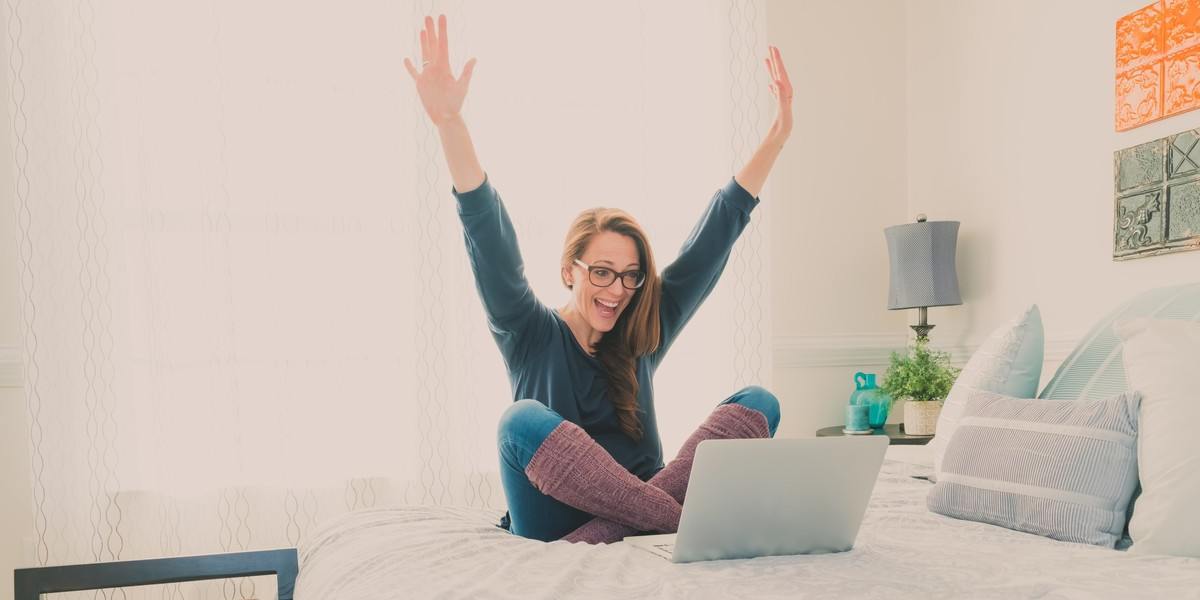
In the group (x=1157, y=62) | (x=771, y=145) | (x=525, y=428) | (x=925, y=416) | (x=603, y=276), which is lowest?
(x=925, y=416)

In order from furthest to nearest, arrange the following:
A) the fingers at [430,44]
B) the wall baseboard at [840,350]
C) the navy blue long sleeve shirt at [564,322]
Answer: the wall baseboard at [840,350], the navy blue long sleeve shirt at [564,322], the fingers at [430,44]

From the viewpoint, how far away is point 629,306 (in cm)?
200

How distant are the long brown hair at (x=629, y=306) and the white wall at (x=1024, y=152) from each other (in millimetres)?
1482

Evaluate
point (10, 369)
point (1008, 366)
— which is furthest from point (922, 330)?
point (10, 369)

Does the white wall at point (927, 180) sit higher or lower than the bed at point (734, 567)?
higher

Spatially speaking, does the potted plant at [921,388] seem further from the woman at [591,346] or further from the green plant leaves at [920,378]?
the woman at [591,346]

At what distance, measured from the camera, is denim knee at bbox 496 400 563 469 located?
1.43 meters

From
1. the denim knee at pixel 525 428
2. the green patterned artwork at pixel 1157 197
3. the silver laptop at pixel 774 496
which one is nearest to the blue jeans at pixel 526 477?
the denim knee at pixel 525 428

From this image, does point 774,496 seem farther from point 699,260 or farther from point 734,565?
point 699,260

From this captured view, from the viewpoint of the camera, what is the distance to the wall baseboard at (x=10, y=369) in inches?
105

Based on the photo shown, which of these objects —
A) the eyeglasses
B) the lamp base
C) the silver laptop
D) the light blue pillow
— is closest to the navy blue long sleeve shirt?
the eyeglasses

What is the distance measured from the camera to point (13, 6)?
2.69m

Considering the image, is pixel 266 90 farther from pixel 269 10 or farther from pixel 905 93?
pixel 905 93

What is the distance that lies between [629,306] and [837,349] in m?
1.83
